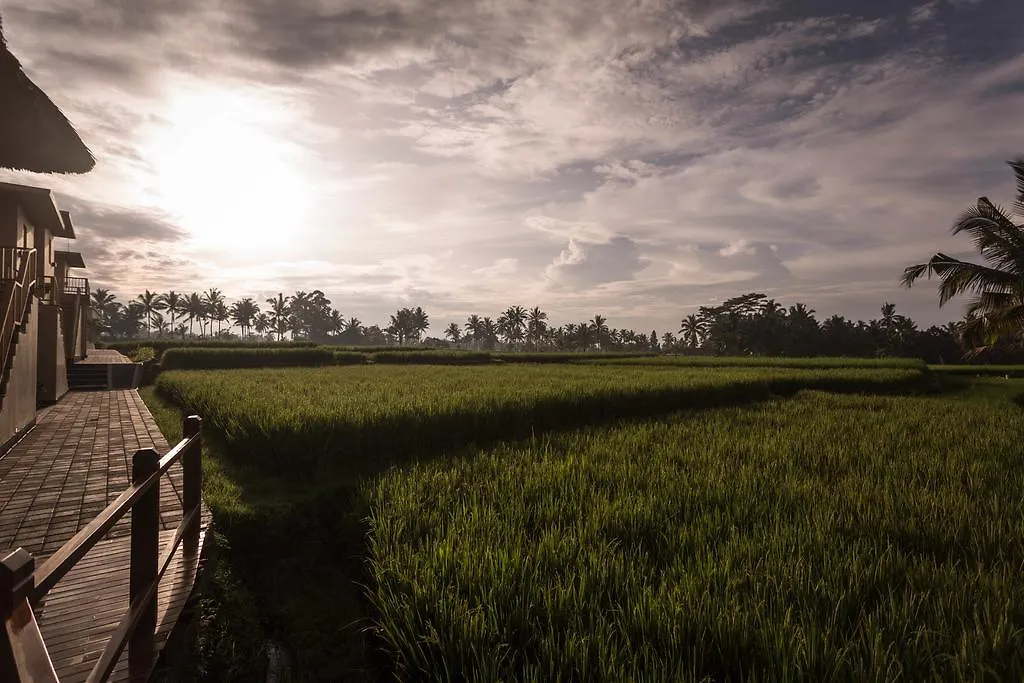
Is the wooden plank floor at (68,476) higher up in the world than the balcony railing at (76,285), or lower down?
lower down

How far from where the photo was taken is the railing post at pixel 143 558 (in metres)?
2.58

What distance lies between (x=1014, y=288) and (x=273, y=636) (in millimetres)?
18915

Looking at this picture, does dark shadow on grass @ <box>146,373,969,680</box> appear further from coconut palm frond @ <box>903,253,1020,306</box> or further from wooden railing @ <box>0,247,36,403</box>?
coconut palm frond @ <box>903,253,1020,306</box>

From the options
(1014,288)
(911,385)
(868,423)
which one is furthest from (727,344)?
(868,423)

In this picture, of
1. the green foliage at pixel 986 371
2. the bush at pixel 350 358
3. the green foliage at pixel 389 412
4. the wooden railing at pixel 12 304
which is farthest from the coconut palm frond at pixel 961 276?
the bush at pixel 350 358

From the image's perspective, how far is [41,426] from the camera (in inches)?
351

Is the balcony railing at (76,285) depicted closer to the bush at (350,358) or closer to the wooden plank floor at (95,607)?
the bush at (350,358)

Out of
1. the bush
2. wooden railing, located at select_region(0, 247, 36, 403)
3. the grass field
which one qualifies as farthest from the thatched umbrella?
the bush

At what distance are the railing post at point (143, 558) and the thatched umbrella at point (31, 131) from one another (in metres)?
8.95

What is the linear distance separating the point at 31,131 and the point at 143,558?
11.8 meters

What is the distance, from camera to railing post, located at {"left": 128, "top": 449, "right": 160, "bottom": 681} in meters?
2.58

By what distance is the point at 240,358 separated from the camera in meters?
25.6

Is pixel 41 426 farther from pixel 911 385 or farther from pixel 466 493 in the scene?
pixel 911 385

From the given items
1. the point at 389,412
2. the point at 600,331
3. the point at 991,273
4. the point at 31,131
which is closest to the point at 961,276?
the point at 991,273
